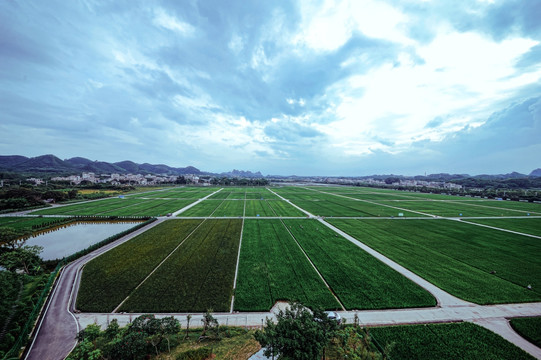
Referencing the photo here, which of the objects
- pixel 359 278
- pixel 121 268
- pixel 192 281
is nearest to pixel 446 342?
pixel 359 278

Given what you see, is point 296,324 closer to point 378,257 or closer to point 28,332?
point 28,332

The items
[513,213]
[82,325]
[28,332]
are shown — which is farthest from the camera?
[513,213]

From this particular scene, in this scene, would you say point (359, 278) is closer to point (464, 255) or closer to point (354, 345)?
point (354, 345)

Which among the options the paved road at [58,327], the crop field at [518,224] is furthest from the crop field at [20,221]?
the crop field at [518,224]

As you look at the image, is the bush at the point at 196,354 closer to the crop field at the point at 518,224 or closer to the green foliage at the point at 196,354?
the green foliage at the point at 196,354

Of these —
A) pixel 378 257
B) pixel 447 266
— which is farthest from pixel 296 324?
pixel 447 266

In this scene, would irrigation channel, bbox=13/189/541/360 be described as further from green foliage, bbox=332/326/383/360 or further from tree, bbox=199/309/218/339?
green foliage, bbox=332/326/383/360
